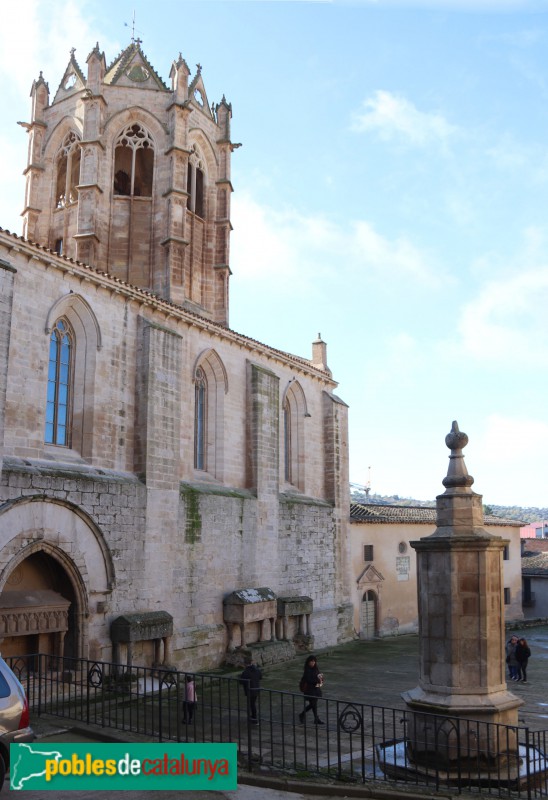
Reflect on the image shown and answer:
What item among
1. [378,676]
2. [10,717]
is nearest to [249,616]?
[378,676]

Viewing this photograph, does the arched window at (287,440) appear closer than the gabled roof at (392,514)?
Yes

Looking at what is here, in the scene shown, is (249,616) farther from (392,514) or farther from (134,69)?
(134,69)

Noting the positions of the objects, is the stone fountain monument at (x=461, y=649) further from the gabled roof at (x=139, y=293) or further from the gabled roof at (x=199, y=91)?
the gabled roof at (x=199, y=91)

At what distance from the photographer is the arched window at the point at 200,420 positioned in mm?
21297

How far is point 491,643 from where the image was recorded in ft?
31.1

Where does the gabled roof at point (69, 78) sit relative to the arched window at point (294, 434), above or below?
above

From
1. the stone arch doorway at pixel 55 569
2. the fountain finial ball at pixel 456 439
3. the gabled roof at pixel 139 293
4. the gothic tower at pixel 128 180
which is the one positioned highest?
the gothic tower at pixel 128 180

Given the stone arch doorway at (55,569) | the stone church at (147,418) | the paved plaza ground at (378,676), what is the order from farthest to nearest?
the paved plaza ground at (378,676)
the stone church at (147,418)
the stone arch doorway at (55,569)

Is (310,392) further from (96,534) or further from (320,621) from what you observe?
(96,534)

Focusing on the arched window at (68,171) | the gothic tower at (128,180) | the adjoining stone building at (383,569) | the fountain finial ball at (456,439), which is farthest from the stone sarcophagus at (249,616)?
the arched window at (68,171)

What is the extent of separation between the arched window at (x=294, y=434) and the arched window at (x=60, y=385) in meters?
10.5

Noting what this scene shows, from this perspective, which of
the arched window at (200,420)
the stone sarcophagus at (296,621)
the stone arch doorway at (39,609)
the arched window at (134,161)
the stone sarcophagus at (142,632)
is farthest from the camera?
the arched window at (134,161)

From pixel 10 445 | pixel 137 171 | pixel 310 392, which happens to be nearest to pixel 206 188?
pixel 137 171

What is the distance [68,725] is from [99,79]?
22.0 meters
